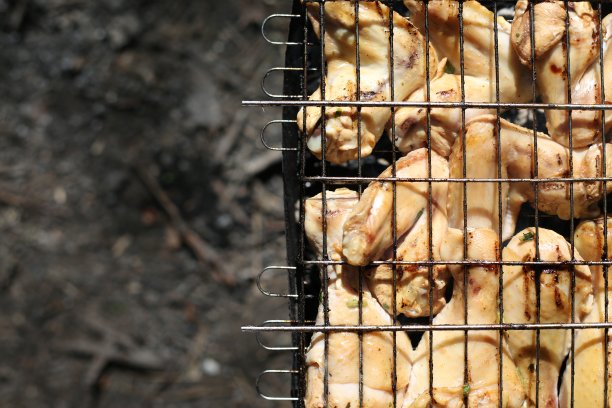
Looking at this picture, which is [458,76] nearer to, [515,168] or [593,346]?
[515,168]

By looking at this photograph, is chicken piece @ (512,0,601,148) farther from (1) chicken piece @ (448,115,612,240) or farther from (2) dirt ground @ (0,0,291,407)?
(2) dirt ground @ (0,0,291,407)

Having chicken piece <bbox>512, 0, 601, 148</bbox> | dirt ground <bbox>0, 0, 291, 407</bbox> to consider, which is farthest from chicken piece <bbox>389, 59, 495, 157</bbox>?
dirt ground <bbox>0, 0, 291, 407</bbox>

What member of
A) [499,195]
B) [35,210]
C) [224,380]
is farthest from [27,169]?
[499,195]

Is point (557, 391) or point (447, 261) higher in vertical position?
point (447, 261)

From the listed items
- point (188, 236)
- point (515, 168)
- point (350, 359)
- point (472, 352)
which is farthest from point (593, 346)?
point (188, 236)

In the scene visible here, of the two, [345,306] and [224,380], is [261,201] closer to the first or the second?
[224,380]

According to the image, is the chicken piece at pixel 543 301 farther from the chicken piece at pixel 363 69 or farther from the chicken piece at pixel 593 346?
the chicken piece at pixel 363 69
